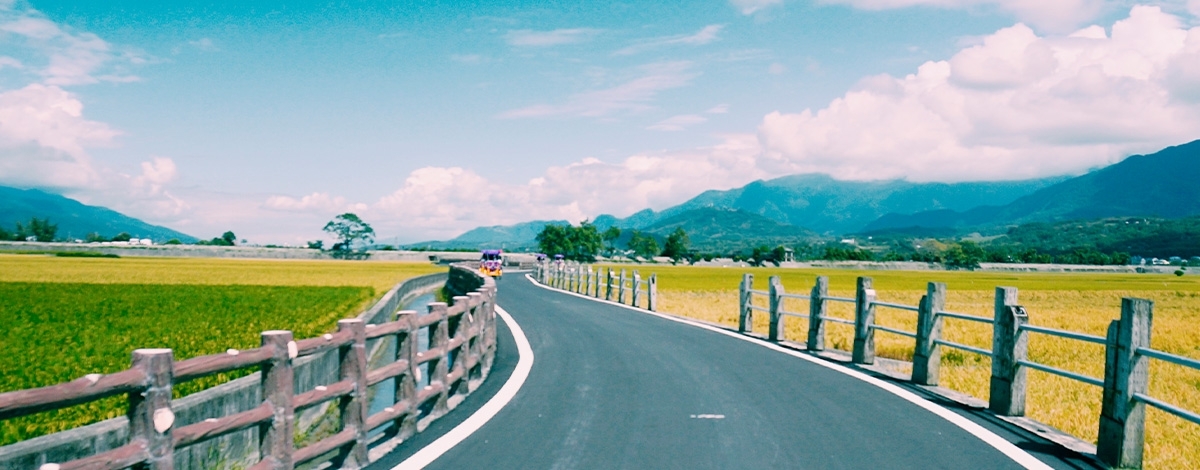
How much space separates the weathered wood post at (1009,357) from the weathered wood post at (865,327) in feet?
12.1

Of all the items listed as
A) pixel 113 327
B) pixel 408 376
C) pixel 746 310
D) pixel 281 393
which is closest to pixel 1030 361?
pixel 408 376

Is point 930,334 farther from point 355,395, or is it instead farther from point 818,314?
point 355,395

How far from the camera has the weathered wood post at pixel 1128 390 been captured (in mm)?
6938

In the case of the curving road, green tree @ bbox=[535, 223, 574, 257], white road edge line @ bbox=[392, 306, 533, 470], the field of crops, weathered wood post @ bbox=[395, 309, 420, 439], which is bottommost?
the field of crops

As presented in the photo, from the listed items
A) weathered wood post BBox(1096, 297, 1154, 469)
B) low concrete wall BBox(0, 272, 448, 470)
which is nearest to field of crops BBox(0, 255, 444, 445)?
low concrete wall BBox(0, 272, 448, 470)

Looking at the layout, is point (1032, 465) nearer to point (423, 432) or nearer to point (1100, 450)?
point (1100, 450)

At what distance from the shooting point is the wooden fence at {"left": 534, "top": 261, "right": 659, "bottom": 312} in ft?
94.0

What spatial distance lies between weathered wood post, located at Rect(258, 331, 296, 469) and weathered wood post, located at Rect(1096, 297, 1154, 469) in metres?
6.09

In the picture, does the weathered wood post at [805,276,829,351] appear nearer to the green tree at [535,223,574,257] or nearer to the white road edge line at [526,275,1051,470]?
the white road edge line at [526,275,1051,470]

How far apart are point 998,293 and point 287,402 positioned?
7.06 meters

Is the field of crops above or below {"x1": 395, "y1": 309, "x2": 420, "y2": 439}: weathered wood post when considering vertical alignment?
below

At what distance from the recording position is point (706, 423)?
8383 mm

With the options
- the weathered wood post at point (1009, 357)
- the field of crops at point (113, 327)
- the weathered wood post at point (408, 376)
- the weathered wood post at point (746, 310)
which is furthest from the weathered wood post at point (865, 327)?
the field of crops at point (113, 327)

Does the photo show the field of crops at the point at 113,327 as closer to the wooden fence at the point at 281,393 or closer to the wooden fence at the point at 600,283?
the wooden fence at the point at 281,393
